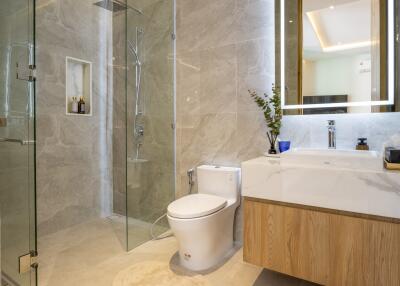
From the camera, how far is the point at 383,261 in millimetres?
1181

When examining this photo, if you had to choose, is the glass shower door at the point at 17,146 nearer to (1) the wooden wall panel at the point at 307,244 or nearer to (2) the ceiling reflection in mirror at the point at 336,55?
Result: (1) the wooden wall panel at the point at 307,244

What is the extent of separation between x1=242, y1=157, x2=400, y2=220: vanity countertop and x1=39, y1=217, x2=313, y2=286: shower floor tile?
69 cm

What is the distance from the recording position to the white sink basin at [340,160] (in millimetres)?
1321

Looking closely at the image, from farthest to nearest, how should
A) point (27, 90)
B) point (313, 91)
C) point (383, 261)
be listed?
point (313, 91)
point (27, 90)
point (383, 261)

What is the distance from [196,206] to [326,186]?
90 centimetres

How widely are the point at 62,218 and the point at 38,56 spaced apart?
156 centimetres

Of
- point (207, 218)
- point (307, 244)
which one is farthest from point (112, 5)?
point (307, 244)

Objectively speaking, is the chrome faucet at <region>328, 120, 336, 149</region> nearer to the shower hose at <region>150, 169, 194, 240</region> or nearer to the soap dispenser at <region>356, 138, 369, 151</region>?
the soap dispenser at <region>356, 138, 369, 151</region>

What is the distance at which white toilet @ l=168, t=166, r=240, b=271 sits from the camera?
175cm

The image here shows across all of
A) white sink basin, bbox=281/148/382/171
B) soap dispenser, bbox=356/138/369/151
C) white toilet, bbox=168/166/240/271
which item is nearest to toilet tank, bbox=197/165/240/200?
white toilet, bbox=168/166/240/271

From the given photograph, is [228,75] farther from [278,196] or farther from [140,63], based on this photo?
[278,196]

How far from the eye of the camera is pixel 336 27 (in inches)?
71.2

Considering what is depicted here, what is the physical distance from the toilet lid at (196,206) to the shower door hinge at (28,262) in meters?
0.85

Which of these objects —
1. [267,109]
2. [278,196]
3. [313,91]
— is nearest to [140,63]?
[267,109]
